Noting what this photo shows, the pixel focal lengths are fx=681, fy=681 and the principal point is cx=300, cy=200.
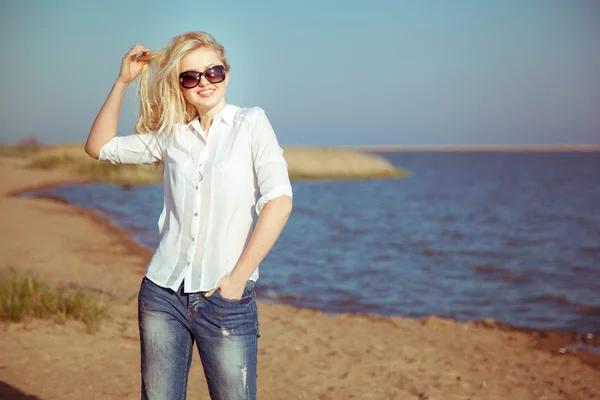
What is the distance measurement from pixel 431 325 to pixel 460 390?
120 inches

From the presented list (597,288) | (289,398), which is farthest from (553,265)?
A: (289,398)

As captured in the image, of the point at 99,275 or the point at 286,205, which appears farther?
the point at 99,275

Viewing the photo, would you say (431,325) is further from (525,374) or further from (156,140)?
(156,140)

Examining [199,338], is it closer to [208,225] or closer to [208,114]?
[208,225]

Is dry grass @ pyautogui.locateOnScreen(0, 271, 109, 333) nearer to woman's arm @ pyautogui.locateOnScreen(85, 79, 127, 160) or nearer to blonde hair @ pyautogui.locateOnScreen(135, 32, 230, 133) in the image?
woman's arm @ pyautogui.locateOnScreen(85, 79, 127, 160)

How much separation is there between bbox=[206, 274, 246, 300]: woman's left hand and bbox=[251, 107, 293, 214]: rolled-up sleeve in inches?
10.1

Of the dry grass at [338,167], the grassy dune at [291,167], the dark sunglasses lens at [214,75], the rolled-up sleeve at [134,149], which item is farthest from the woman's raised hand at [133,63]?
the dry grass at [338,167]

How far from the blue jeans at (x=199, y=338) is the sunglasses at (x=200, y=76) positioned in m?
0.73

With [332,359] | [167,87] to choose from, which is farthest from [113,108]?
[332,359]

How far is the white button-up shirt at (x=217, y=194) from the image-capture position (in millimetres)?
2332

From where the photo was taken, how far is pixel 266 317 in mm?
8297

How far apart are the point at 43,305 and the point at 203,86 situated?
16.3 ft

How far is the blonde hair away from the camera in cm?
250

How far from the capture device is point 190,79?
248cm
